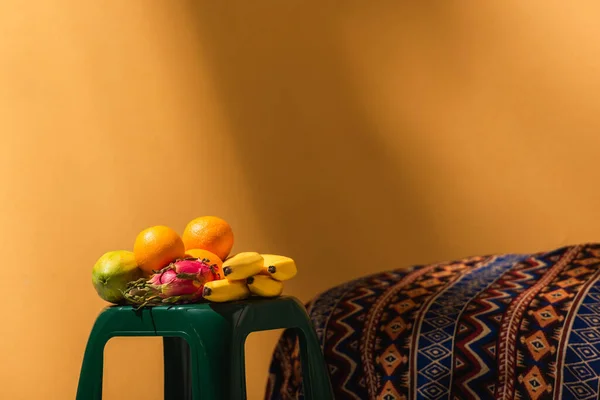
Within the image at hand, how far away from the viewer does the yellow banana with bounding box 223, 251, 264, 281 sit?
1538 millimetres

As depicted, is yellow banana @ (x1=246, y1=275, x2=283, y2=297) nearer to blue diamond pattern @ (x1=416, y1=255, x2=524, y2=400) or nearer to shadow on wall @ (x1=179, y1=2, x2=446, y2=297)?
blue diamond pattern @ (x1=416, y1=255, x2=524, y2=400)

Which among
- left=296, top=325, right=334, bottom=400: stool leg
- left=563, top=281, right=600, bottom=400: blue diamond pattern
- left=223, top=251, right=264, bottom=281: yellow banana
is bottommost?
left=563, top=281, right=600, bottom=400: blue diamond pattern

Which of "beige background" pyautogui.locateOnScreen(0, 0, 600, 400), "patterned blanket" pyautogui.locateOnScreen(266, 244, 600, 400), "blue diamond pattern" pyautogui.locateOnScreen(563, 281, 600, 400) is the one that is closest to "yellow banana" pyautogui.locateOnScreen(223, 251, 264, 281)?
"patterned blanket" pyautogui.locateOnScreen(266, 244, 600, 400)

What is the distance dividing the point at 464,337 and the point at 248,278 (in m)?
0.66

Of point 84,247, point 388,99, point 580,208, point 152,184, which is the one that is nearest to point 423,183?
point 388,99

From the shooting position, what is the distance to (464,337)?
193cm

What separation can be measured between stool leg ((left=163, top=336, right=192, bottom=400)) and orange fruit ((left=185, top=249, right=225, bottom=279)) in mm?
280

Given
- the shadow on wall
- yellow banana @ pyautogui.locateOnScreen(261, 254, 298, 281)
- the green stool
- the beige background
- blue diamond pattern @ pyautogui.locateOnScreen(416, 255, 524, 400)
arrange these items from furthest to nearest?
the shadow on wall, the beige background, blue diamond pattern @ pyautogui.locateOnScreen(416, 255, 524, 400), yellow banana @ pyautogui.locateOnScreen(261, 254, 298, 281), the green stool

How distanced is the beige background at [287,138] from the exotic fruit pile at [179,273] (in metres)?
1.07

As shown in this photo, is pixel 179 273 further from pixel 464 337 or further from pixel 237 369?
pixel 464 337

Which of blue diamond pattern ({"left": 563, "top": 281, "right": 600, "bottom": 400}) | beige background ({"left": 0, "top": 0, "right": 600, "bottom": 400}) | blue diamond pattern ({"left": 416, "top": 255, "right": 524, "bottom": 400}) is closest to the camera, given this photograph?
blue diamond pattern ({"left": 563, "top": 281, "right": 600, "bottom": 400})

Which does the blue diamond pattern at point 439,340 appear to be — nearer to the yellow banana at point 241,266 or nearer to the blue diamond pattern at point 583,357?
the blue diamond pattern at point 583,357

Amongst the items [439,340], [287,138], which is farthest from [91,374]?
[287,138]

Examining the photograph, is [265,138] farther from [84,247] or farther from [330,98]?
[84,247]
